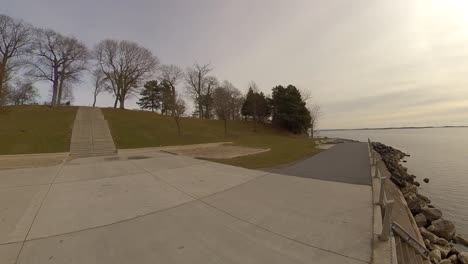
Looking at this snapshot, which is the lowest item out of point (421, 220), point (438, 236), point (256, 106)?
point (438, 236)

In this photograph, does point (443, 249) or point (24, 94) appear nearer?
point (443, 249)

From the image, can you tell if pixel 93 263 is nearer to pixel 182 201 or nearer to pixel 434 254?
pixel 182 201

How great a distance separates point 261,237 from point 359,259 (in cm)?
150

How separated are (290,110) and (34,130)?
4148cm

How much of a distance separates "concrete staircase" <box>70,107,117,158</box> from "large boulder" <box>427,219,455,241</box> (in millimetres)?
19249

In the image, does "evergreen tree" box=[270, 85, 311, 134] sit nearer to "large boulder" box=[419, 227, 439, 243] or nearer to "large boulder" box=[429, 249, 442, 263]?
"large boulder" box=[419, 227, 439, 243]

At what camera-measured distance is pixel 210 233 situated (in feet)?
13.5

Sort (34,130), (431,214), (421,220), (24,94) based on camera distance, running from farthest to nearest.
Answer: (24,94)
(34,130)
(431,214)
(421,220)

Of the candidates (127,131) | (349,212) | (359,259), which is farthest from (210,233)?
(127,131)

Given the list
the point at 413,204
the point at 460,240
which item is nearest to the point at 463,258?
the point at 460,240

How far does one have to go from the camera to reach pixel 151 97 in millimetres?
61406

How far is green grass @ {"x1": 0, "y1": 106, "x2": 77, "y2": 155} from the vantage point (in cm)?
1758

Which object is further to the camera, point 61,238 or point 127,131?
point 127,131

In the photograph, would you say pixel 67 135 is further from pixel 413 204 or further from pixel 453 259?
pixel 453 259
